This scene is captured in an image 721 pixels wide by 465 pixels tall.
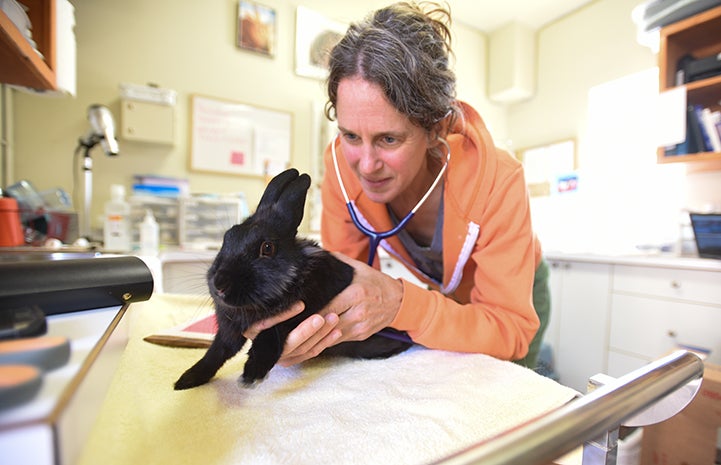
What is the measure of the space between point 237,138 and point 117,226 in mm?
886

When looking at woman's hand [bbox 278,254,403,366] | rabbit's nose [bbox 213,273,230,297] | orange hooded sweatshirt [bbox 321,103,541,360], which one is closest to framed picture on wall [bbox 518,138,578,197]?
orange hooded sweatshirt [bbox 321,103,541,360]

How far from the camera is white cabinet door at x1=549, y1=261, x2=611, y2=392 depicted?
179cm

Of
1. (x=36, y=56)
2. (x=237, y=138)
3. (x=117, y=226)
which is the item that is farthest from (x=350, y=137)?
(x=237, y=138)

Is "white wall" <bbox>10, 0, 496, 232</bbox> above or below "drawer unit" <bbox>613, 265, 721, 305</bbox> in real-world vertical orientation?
above

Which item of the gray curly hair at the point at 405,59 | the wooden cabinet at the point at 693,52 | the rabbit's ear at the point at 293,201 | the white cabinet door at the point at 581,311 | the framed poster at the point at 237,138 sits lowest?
the white cabinet door at the point at 581,311

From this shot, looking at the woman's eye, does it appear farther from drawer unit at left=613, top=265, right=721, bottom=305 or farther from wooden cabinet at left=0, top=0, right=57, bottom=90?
drawer unit at left=613, top=265, right=721, bottom=305

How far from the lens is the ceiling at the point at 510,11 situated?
2518mm

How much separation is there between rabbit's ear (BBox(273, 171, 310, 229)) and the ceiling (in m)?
2.50

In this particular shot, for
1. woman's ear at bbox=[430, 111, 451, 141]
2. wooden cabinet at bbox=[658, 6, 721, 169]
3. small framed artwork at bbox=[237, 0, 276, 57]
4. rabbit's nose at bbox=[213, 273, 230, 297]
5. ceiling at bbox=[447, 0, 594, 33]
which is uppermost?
ceiling at bbox=[447, 0, 594, 33]

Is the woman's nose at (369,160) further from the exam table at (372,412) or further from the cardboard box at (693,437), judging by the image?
the cardboard box at (693,437)

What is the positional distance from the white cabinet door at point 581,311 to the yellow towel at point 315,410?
1.51 metres

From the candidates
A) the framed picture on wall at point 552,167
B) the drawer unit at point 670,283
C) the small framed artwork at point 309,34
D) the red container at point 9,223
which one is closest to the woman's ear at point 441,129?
the red container at point 9,223

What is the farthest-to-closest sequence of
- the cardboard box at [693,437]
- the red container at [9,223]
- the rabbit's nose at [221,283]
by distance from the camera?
the red container at [9,223], the cardboard box at [693,437], the rabbit's nose at [221,283]

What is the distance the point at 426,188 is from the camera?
888 mm
